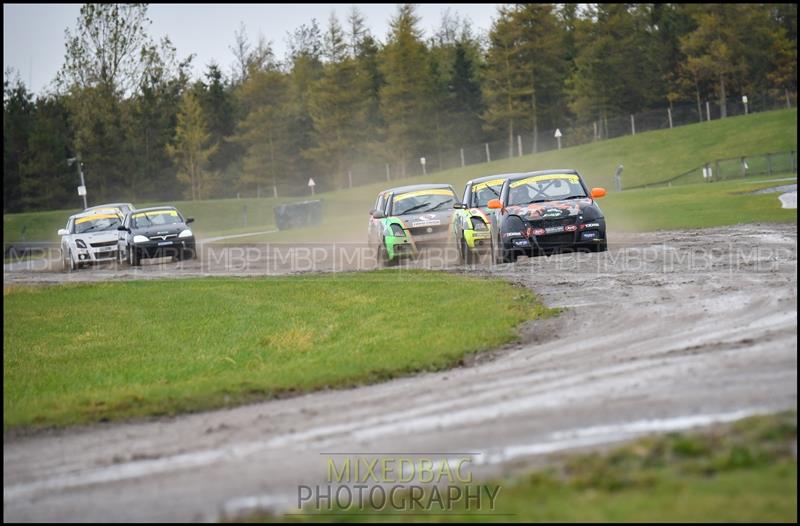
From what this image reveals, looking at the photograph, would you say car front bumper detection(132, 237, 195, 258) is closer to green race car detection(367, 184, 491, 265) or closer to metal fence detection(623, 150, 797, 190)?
green race car detection(367, 184, 491, 265)

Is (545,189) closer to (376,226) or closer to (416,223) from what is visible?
(416,223)

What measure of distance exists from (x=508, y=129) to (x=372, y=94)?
42.9ft

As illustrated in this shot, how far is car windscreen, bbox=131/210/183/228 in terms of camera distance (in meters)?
31.1

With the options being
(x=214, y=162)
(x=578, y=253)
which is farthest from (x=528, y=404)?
(x=214, y=162)

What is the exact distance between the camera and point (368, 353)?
1170 centimetres

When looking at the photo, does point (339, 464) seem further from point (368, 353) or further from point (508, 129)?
point (508, 129)

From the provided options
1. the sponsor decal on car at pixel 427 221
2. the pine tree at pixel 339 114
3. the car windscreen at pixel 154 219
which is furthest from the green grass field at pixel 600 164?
the sponsor decal on car at pixel 427 221

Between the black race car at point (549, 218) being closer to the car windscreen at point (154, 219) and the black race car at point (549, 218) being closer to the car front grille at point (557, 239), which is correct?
the car front grille at point (557, 239)

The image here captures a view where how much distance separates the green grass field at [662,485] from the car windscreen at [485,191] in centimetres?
1474

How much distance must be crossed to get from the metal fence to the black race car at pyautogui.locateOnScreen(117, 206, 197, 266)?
24.2 metres

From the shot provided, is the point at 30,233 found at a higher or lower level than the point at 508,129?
lower

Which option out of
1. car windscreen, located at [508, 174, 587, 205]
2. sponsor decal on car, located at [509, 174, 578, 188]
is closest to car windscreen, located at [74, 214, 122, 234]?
sponsor decal on car, located at [509, 174, 578, 188]

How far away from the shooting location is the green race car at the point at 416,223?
2275 cm

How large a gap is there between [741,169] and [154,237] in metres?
28.5
